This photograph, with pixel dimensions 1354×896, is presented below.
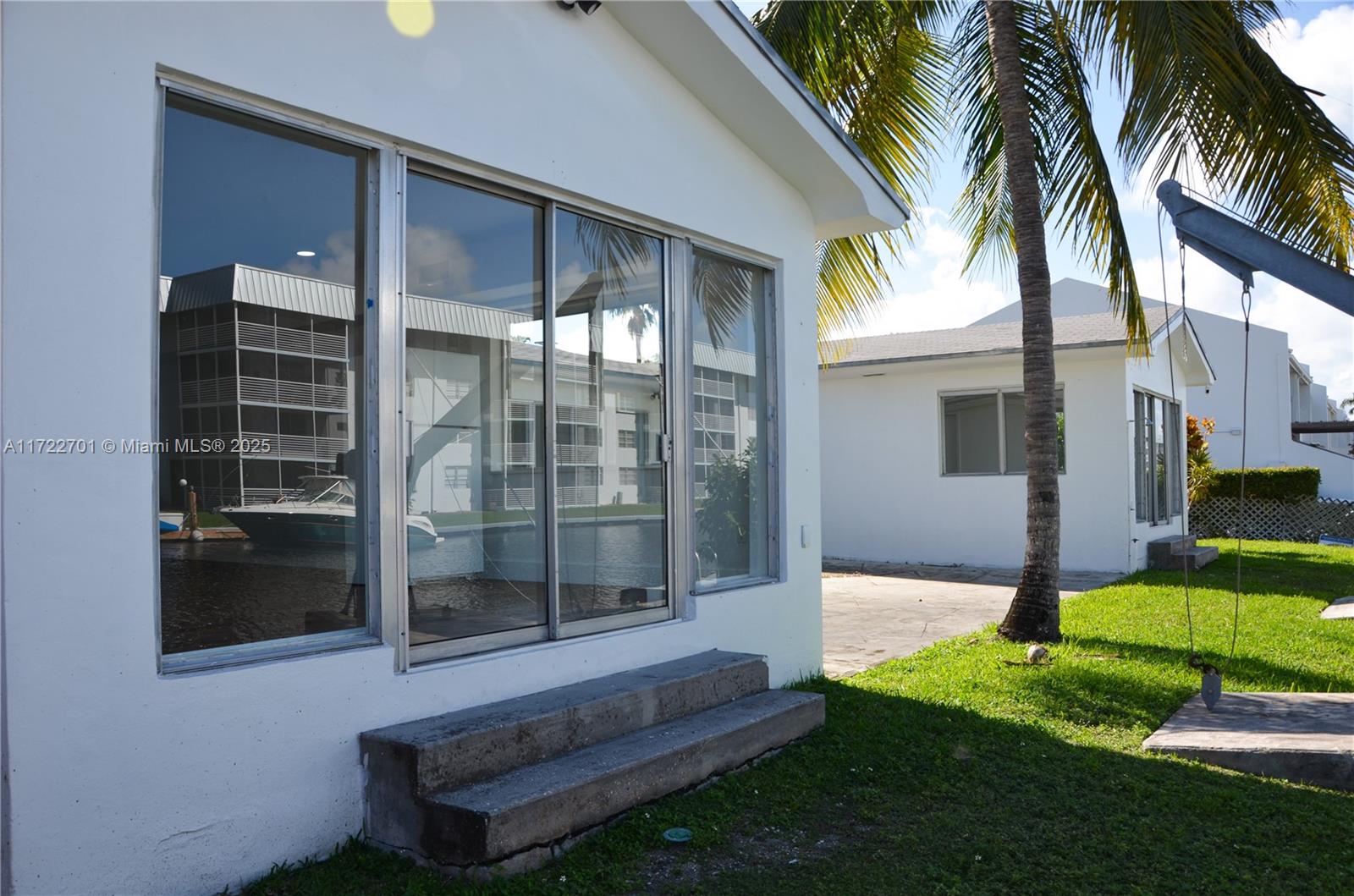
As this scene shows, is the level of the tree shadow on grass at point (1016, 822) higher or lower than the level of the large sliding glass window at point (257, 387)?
lower

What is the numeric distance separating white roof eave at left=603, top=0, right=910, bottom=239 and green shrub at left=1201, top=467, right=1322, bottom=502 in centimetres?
1646

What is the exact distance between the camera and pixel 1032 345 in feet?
28.1

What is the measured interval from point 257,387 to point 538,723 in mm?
1789

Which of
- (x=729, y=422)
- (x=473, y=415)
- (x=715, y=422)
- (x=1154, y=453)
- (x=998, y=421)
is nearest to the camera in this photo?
(x=473, y=415)

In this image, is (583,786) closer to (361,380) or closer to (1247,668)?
(361,380)

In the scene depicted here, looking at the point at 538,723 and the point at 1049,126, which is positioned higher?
the point at 1049,126

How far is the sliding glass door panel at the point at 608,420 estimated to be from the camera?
16.9 feet

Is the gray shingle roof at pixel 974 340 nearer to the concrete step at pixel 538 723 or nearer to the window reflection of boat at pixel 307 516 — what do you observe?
the concrete step at pixel 538 723

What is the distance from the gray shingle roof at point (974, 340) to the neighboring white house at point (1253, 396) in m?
14.8

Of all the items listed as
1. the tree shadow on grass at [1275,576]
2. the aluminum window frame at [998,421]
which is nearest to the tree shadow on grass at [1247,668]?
the tree shadow on grass at [1275,576]

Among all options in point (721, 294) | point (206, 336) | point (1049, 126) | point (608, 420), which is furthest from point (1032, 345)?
point (206, 336)

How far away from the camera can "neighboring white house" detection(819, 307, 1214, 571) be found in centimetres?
1430

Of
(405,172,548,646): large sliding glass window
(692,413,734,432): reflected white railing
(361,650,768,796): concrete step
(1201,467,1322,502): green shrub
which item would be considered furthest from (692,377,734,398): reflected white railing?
(1201,467,1322,502): green shrub

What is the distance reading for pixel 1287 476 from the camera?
20.2 metres
